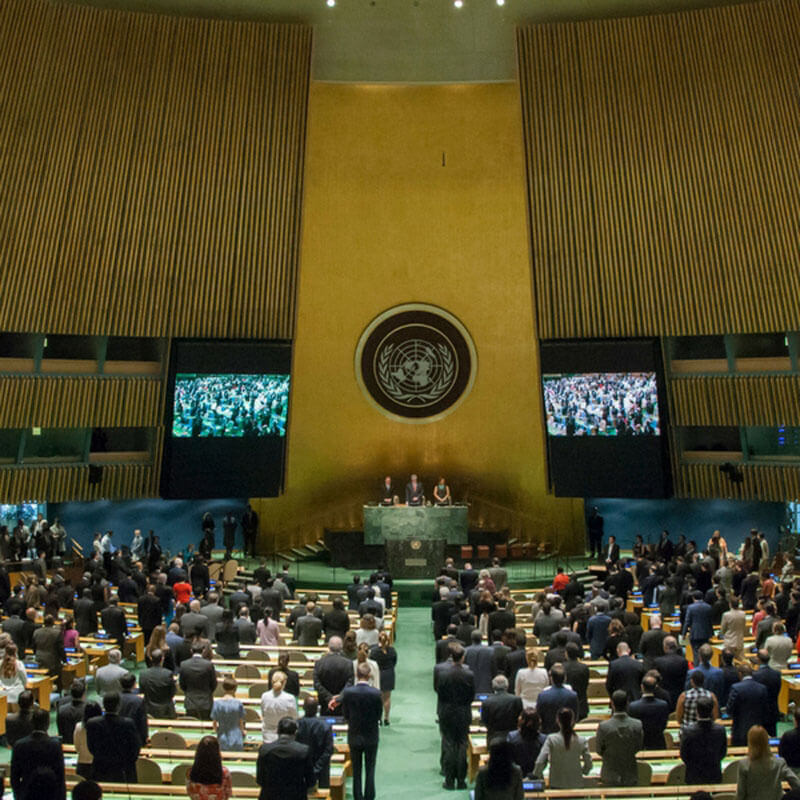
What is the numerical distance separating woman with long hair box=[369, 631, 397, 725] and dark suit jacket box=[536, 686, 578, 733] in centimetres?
253

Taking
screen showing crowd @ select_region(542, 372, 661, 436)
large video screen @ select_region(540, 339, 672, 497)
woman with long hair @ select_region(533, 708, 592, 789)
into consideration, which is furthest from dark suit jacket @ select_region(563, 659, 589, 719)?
screen showing crowd @ select_region(542, 372, 661, 436)

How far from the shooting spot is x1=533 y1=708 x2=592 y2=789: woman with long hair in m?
6.55

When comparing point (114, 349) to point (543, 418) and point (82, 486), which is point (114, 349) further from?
point (543, 418)

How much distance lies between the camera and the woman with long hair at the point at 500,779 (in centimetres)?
568

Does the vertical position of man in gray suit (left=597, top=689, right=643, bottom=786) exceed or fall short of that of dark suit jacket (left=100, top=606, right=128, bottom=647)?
it falls short

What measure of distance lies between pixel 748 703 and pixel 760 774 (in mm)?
2446

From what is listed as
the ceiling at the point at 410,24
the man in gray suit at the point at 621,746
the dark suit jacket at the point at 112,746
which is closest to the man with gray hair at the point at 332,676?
the dark suit jacket at the point at 112,746

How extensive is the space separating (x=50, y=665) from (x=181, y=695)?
1485 millimetres

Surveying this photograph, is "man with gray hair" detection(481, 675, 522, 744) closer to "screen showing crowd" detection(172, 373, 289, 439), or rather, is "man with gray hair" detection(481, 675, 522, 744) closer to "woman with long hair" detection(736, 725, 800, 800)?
"woman with long hair" detection(736, 725, 800, 800)

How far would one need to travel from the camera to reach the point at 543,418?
813 inches

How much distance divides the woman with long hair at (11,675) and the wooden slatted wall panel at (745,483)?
1477cm

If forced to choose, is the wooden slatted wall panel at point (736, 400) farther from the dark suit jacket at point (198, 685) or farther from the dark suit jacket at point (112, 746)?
the dark suit jacket at point (112, 746)

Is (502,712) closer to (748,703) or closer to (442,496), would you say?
(748,703)

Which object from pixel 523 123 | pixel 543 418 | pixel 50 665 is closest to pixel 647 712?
pixel 50 665
